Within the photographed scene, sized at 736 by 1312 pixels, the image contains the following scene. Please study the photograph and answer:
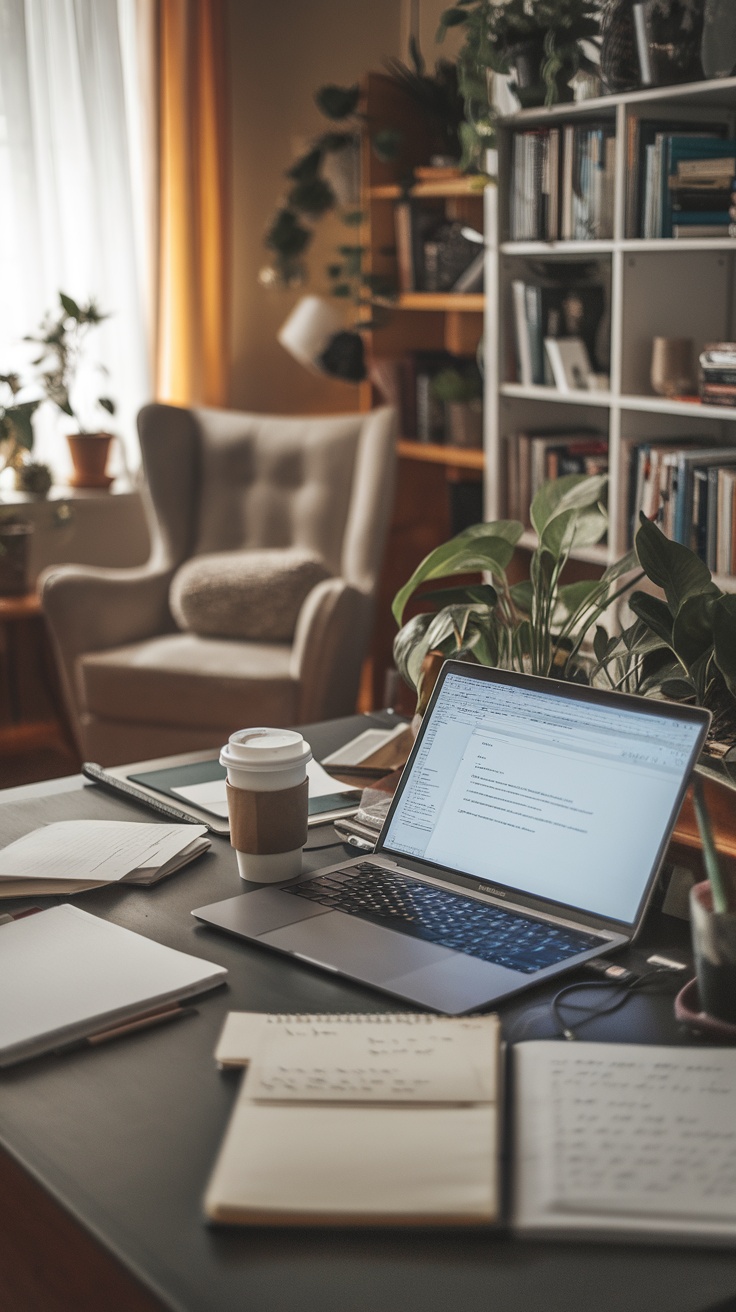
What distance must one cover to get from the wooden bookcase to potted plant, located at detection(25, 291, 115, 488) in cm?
80

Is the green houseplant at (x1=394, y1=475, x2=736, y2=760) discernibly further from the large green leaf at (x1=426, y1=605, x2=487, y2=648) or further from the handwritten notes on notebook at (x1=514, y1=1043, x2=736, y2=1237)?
the handwritten notes on notebook at (x1=514, y1=1043, x2=736, y2=1237)

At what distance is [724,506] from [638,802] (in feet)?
5.57

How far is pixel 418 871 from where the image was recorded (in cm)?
126

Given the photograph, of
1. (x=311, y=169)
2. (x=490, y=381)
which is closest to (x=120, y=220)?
(x=311, y=169)

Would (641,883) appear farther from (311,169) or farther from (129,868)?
(311,169)

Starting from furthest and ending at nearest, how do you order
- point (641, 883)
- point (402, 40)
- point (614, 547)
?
point (402, 40) → point (614, 547) → point (641, 883)

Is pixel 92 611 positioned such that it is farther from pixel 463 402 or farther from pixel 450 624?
pixel 450 624

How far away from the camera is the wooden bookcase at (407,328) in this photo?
3.68m

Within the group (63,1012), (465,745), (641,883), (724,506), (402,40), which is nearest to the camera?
(63,1012)

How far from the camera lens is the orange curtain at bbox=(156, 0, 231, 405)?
13.1ft

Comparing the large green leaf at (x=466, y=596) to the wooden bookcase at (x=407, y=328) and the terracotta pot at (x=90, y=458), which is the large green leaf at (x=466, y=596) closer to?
the wooden bookcase at (x=407, y=328)

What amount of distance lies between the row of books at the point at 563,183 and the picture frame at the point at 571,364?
23 centimetres

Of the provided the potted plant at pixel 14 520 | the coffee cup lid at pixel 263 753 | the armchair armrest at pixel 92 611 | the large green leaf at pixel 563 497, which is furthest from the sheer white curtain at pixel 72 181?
the coffee cup lid at pixel 263 753

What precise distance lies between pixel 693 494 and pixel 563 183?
786 millimetres
